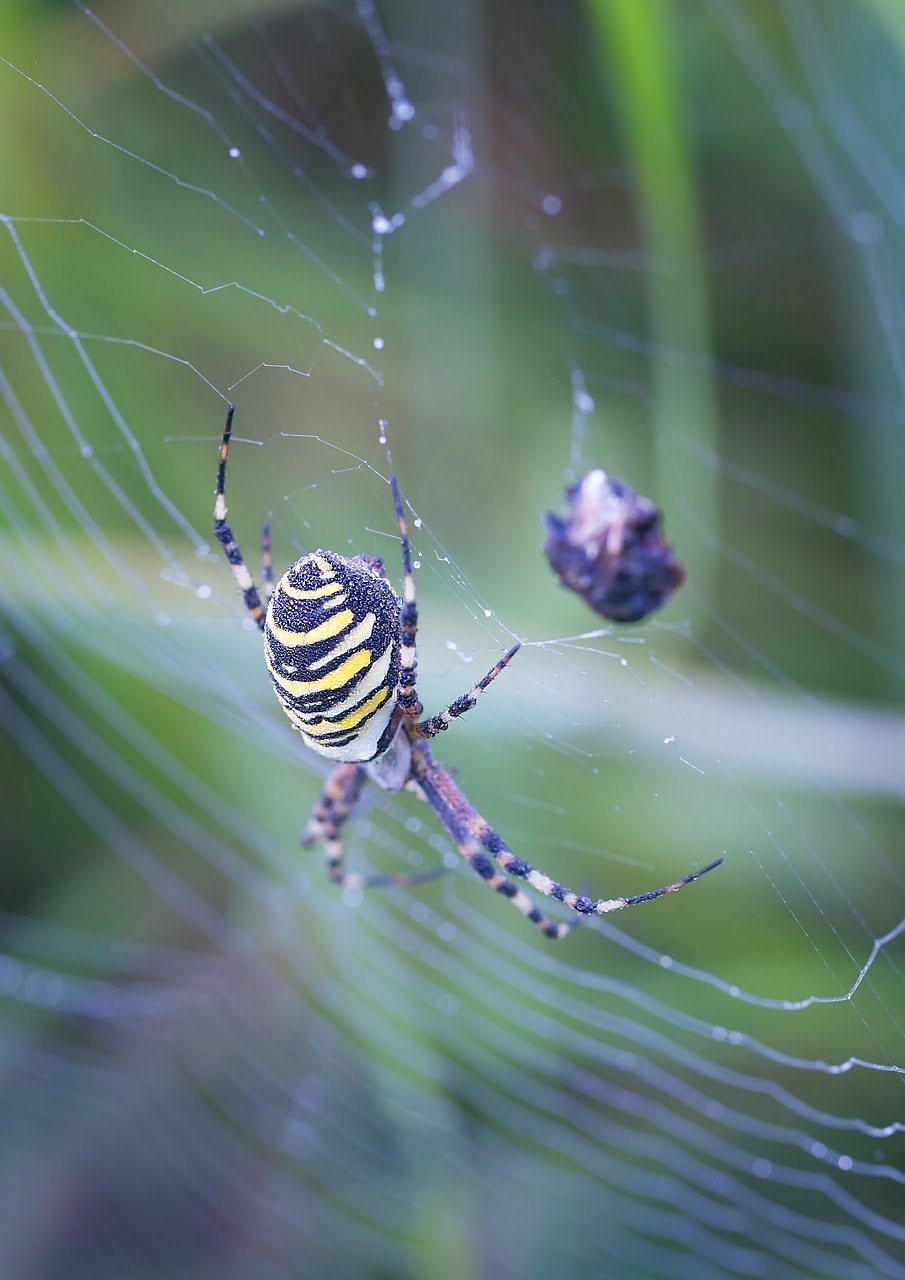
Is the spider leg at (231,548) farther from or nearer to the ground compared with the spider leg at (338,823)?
farther from the ground

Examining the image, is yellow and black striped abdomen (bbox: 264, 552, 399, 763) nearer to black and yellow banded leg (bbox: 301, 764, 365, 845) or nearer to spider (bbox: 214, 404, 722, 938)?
spider (bbox: 214, 404, 722, 938)

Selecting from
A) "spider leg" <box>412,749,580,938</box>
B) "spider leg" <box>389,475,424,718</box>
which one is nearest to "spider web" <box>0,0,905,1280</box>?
"spider leg" <box>412,749,580,938</box>

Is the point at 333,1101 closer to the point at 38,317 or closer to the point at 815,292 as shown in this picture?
the point at 38,317

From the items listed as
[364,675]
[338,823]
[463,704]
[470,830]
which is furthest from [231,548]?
[338,823]

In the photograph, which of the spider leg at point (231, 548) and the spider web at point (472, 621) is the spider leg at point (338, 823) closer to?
the spider web at point (472, 621)

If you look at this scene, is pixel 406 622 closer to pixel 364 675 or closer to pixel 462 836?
pixel 364 675

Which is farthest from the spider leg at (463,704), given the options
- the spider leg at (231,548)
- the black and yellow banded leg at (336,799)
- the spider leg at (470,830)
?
the black and yellow banded leg at (336,799)

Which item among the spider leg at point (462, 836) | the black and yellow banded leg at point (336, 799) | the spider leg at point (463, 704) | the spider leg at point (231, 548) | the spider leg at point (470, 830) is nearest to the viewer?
the spider leg at point (463, 704)
